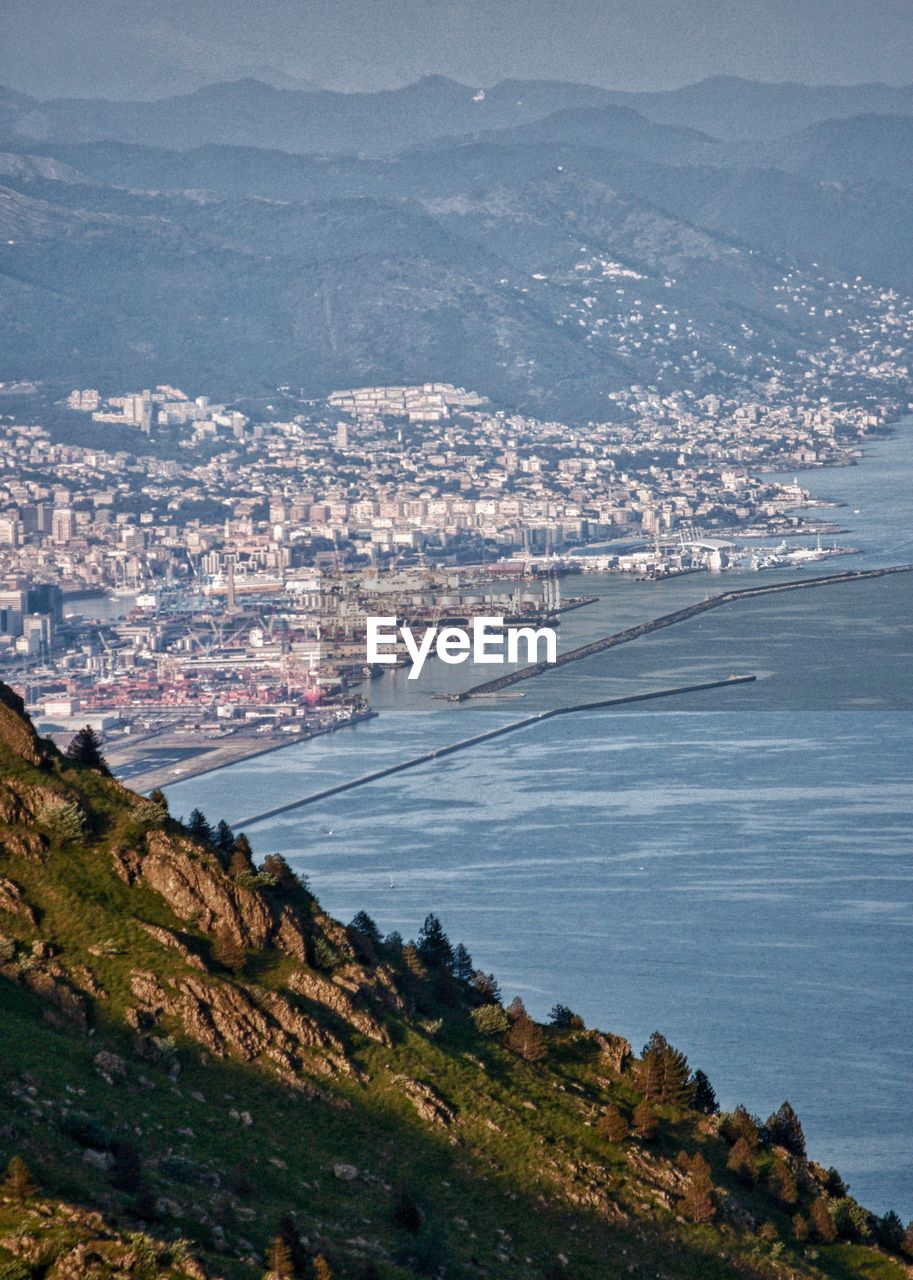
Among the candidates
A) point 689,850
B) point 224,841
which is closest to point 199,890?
point 224,841

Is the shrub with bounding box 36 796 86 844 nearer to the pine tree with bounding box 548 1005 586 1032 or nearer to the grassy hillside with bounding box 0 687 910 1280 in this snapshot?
the grassy hillside with bounding box 0 687 910 1280

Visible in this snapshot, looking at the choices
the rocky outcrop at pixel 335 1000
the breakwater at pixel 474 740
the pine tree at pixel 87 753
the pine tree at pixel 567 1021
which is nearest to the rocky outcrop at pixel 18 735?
the pine tree at pixel 87 753

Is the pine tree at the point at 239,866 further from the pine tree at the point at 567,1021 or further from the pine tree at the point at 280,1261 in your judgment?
the pine tree at the point at 280,1261

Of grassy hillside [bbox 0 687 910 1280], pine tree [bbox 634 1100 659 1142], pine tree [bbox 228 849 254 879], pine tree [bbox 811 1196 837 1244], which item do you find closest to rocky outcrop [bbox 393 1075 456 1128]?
grassy hillside [bbox 0 687 910 1280]

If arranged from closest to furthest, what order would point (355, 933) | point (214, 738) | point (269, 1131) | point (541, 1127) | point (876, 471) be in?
point (269, 1131)
point (541, 1127)
point (355, 933)
point (214, 738)
point (876, 471)

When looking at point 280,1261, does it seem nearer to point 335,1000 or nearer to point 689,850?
point 335,1000

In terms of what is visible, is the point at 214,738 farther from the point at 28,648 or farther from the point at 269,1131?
the point at 269,1131

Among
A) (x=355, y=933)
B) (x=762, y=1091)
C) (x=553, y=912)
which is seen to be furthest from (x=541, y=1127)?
(x=553, y=912)
